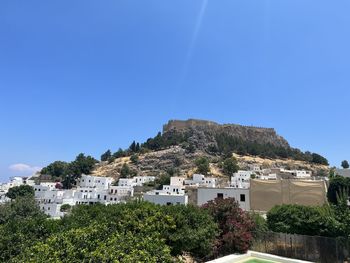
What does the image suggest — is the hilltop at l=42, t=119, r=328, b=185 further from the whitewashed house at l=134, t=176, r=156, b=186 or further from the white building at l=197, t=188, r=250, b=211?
the white building at l=197, t=188, r=250, b=211

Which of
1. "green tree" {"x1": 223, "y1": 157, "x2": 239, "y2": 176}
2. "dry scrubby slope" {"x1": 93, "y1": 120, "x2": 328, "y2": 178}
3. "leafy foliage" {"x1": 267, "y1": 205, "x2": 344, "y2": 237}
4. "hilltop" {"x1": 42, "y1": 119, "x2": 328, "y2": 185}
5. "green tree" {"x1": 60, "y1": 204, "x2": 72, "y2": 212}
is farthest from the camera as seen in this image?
"hilltop" {"x1": 42, "y1": 119, "x2": 328, "y2": 185}

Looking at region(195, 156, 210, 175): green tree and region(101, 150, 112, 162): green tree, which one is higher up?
region(101, 150, 112, 162): green tree

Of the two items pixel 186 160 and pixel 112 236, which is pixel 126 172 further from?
pixel 112 236

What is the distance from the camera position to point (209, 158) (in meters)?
98.4

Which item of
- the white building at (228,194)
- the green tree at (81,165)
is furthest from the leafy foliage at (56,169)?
the white building at (228,194)

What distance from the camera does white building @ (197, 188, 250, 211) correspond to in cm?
3659

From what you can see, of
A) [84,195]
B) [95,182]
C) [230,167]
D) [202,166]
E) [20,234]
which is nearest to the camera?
[20,234]

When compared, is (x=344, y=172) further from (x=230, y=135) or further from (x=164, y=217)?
(x=230, y=135)

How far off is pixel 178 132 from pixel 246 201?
84.6m

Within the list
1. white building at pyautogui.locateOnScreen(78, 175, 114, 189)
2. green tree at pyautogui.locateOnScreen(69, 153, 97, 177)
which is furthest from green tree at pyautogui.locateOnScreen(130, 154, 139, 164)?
white building at pyautogui.locateOnScreen(78, 175, 114, 189)

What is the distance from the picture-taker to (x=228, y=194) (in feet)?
123

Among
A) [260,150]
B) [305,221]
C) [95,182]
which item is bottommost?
[305,221]

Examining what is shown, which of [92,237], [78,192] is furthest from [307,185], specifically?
[78,192]

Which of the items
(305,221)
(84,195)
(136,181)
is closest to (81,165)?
(136,181)
